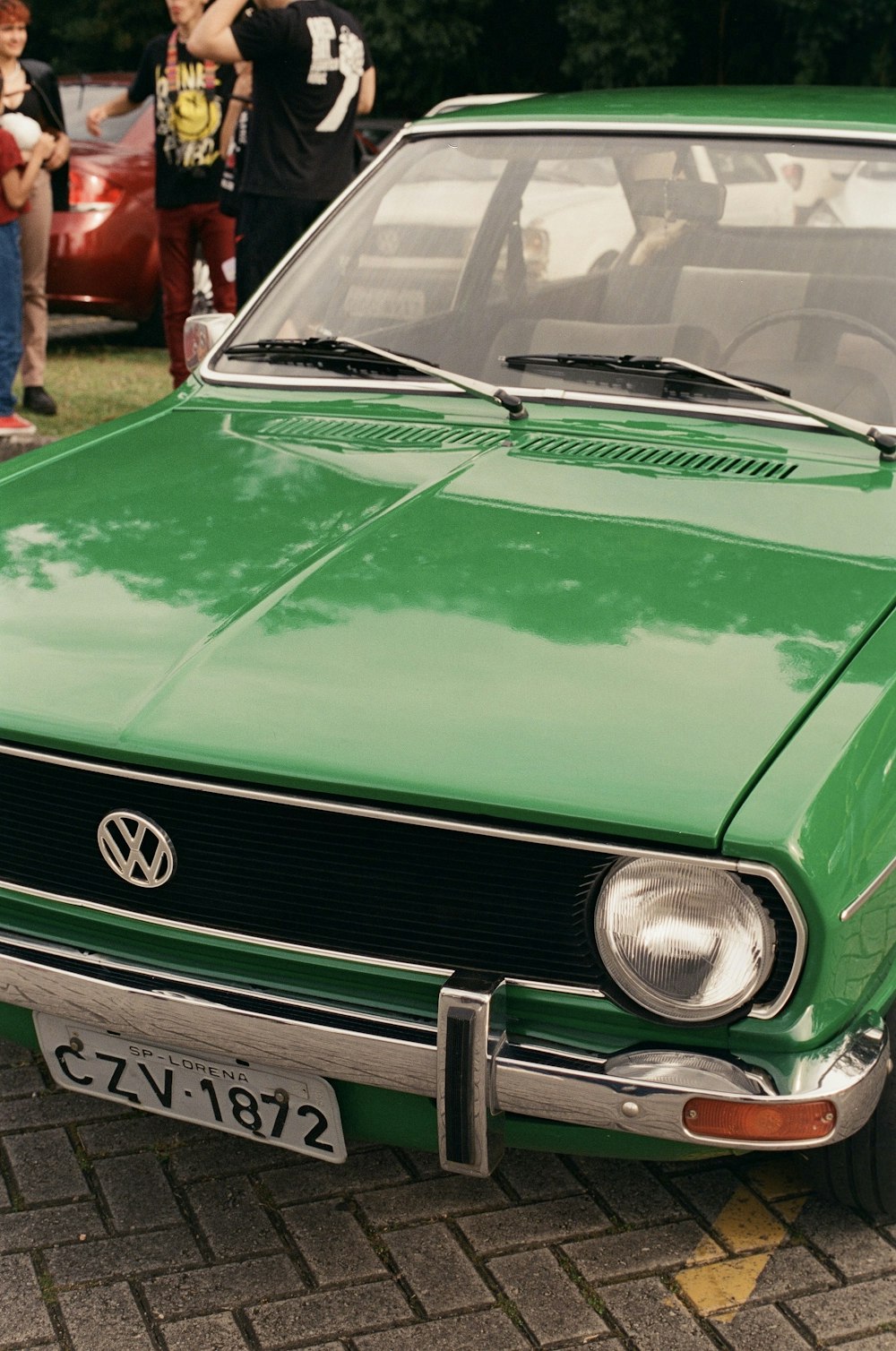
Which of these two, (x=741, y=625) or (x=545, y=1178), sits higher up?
(x=741, y=625)

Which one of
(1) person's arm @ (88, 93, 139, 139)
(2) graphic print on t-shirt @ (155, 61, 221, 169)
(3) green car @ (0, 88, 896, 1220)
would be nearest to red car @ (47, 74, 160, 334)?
(1) person's arm @ (88, 93, 139, 139)

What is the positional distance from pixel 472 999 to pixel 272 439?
1.55 metres

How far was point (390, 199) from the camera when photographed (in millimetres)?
4082

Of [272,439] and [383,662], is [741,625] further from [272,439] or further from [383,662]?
[272,439]

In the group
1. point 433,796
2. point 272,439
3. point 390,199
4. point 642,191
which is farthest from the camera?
point 390,199

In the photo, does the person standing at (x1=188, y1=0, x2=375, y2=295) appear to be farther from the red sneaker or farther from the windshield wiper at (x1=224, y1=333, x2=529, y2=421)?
the windshield wiper at (x1=224, y1=333, x2=529, y2=421)

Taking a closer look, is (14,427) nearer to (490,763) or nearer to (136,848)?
(136,848)

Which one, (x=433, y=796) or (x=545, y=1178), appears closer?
(x=433, y=796)

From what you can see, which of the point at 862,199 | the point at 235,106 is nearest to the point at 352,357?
the point at 862,199

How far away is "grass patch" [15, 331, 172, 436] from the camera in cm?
842

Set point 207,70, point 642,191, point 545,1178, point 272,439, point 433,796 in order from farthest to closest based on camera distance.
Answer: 1. point 207,70
2. point 642,191
3. point 272,439
4. point 545,1178
5. point 433,796

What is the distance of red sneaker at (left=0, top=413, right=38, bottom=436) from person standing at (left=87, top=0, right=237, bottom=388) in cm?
111

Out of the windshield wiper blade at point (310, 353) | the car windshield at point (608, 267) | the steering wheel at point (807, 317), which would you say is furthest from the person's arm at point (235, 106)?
the steering wheel at point (807, 317)

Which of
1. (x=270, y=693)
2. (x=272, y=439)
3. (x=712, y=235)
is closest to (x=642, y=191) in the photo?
(x=712, y=235)
